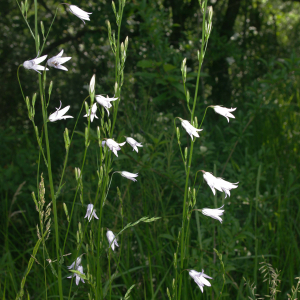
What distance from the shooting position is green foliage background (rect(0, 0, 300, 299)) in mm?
2008

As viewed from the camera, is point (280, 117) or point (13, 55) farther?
point (13, 55)

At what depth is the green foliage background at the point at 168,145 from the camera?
2008mm

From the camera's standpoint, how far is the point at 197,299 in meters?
1.62

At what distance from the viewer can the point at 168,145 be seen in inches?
95.3

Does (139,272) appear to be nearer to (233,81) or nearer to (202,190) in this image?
(202,190)

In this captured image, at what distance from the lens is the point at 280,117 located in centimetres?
388

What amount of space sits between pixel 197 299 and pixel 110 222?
3.15ft

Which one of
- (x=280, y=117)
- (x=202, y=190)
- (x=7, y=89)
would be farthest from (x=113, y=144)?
(x=7, y=89)

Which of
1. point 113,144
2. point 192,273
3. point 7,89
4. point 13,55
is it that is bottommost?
point 7,89

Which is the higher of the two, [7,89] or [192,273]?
[192,273]

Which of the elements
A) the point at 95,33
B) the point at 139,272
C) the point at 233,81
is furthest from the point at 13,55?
the point at 139,272

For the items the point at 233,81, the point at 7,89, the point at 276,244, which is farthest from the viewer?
the point at 7,89

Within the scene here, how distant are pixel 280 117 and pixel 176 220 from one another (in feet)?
7.18

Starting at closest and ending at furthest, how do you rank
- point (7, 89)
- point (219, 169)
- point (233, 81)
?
point (219, 169) < point (233, 81) < point (7, 89)
